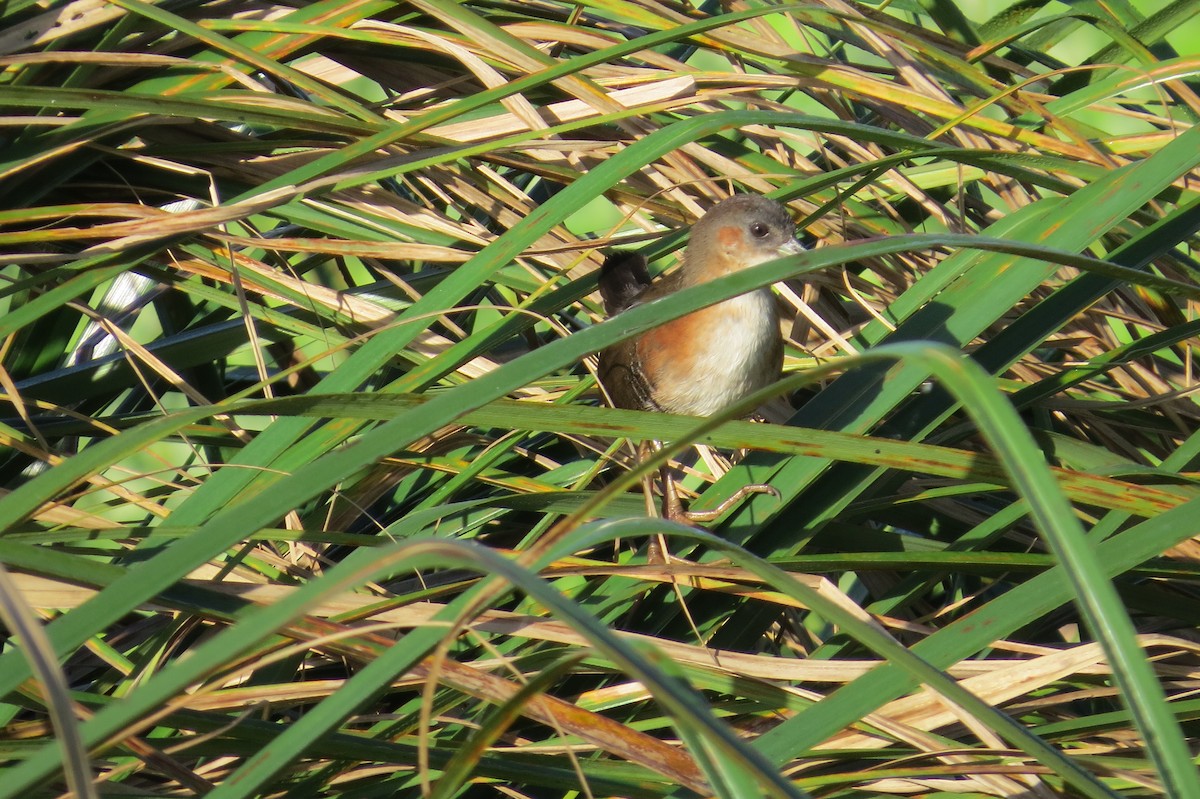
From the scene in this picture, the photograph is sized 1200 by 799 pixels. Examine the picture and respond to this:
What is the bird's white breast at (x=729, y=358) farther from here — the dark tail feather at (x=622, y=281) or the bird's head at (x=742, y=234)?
the dark tail feather at (x=622, y=281)

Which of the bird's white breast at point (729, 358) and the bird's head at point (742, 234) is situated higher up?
the bird's head at point (742, 234)

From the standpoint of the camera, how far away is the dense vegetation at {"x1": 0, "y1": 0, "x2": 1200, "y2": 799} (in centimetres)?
142

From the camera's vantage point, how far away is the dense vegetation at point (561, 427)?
1425mm

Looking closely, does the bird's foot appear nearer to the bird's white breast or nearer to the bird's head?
the bird's white breast

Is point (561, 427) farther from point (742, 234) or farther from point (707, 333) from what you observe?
point (707, 333)

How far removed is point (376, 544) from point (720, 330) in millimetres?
1427

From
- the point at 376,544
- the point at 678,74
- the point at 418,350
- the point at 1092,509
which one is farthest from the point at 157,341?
the point at 1092,509

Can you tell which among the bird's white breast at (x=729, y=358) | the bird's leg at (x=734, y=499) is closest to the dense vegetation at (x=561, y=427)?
the bird's leg at (x=734, y=499)

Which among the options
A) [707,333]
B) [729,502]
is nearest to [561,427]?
[729,502]

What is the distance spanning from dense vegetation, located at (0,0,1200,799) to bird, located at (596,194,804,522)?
0.37ft

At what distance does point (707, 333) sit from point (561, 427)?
1.33 m

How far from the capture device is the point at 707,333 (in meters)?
3.15

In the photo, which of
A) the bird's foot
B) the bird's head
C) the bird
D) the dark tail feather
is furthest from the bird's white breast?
Answer: the bird's foot

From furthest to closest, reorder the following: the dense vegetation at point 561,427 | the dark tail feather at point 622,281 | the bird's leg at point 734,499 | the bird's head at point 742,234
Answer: the dark tail feather at point 622,281, the bird's head at point 742,234, the bird's leg at point 734,499, the dense vegetation at point 561,427
